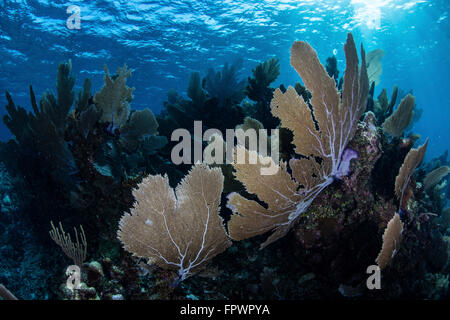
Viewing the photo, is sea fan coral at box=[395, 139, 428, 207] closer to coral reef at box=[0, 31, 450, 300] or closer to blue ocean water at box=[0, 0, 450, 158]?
coral reef at box=[0, 31, 450, 300]

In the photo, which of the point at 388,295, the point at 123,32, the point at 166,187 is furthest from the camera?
the point at 123,32

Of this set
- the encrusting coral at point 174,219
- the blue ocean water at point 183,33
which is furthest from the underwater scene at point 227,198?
the blue ocean water at point 183,33

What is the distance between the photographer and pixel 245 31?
1864 cm

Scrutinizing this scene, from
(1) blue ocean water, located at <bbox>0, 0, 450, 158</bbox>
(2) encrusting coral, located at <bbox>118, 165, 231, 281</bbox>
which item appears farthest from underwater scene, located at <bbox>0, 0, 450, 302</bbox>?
(1) blue ocean water, located at <bbox>0, 0, 450, 158</bbox>

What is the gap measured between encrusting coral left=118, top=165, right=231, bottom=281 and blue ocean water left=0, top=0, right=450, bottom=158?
14643mm

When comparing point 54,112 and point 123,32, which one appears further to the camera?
point 123,32

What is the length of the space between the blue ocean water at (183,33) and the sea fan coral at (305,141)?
14414 millimetres

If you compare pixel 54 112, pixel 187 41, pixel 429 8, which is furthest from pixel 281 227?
pixel 429 8

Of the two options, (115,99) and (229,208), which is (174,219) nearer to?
(229,208)

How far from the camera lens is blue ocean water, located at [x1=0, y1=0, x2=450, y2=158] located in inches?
547

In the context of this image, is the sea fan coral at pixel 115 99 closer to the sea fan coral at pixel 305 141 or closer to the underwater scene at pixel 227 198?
the underwater scene at pixel 227 198

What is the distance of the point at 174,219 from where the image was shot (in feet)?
6.60
